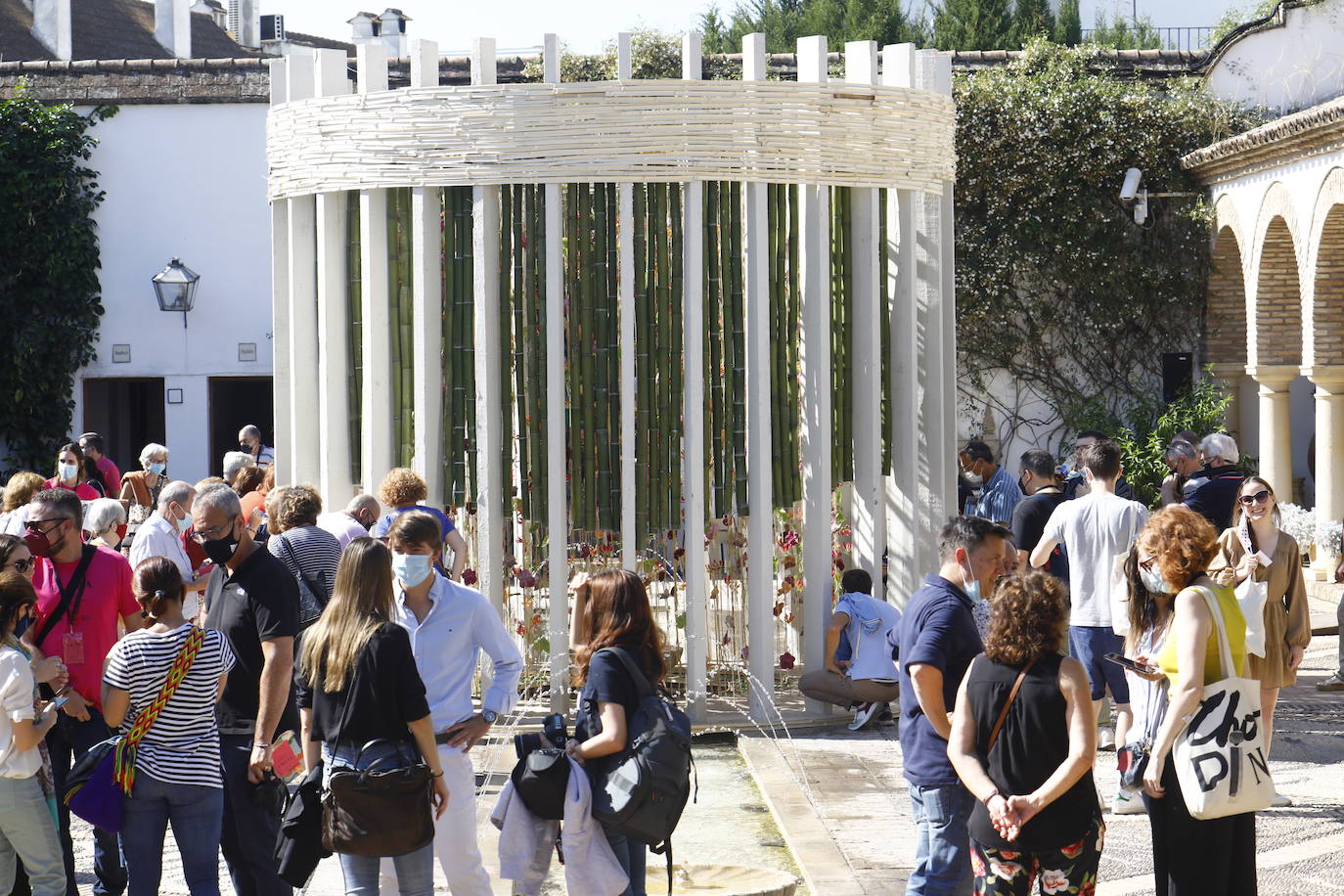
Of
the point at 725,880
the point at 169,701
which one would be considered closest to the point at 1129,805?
the point at 725,880

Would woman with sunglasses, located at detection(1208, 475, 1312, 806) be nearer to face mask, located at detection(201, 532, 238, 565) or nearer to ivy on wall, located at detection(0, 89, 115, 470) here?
face mask, located at detection(201, 532, 238, 565)

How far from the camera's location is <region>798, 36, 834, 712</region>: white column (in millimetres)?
8727

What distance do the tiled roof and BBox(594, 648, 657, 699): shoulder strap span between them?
71.3 ft

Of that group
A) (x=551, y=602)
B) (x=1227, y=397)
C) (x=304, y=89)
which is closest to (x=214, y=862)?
(x=551, y=602)

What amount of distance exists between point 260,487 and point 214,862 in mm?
4538

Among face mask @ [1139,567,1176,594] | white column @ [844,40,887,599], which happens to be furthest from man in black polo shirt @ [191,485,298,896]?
white column @ [844,40,887,599]

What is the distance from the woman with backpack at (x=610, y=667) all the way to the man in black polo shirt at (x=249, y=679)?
116 centimetres

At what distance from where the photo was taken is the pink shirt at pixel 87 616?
5918 mm

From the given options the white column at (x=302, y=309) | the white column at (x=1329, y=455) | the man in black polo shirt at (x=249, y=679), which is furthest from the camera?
the white column at (x=1329, y=455)

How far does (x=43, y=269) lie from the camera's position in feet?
60.2

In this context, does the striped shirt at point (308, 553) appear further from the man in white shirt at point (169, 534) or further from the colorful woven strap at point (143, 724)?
the colorful woven strap at point (143, 724)

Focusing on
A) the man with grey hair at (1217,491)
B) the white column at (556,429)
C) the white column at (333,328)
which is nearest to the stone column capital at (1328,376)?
the man with grey hair at (1217,491)

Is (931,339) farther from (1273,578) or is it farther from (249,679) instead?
(249,679)

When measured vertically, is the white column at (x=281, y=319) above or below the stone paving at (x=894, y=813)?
above
